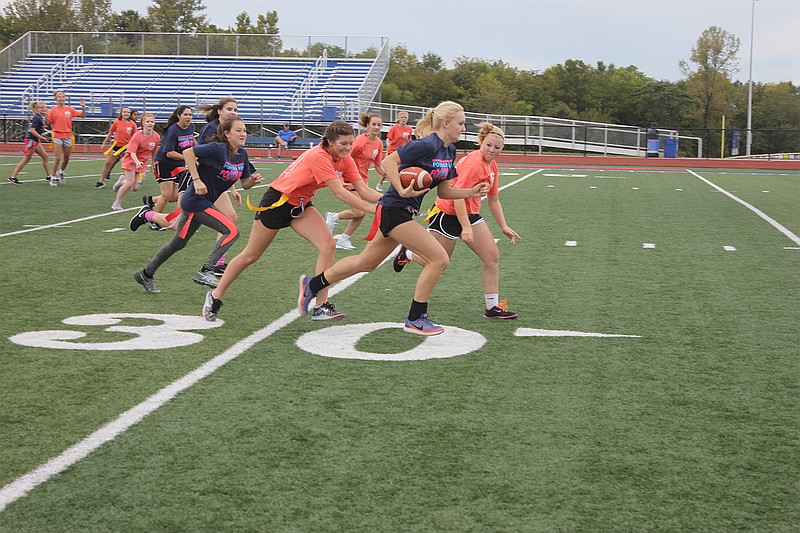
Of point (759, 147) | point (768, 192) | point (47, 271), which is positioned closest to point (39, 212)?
point (47, 271)

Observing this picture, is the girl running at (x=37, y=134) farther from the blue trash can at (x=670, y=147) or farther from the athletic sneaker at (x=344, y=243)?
the blue trash can at (x=670, y=147)

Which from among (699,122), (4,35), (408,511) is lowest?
(408,511)

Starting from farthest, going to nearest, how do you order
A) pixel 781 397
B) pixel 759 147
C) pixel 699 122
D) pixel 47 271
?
pixel 699 122
pixel 759 147
pixel 47 271
pixel 781 397

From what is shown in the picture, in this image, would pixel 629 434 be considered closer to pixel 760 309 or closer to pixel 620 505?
pixel 620 505

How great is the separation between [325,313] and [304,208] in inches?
33.0

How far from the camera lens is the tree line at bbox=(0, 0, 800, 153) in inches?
2692

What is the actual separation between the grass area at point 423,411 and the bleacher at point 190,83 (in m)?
36.0

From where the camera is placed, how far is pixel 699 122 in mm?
71062

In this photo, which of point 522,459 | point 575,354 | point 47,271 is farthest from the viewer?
point 47,271

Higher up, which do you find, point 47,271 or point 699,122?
point 699,122

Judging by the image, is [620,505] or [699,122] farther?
[699,122]

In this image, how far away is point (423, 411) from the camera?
196 inches

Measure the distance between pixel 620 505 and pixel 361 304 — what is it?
443 cm

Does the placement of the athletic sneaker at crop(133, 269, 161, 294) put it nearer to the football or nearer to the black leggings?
the black leggings
